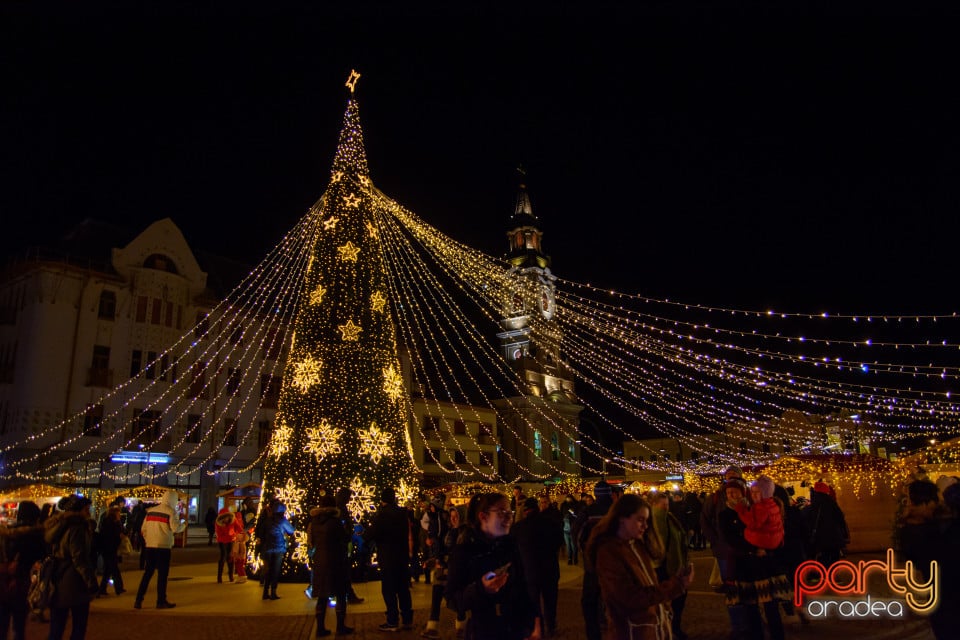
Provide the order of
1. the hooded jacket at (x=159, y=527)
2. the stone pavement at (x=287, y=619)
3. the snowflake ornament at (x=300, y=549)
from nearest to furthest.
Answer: the stone pavement at (x=287, y=619) → the hooded jacket at (x=159, y=527) → the snowflake ornament at (x=300, y=549)

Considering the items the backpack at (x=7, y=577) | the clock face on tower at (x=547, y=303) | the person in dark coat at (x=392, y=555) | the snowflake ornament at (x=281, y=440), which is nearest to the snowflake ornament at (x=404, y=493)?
the snowflake ornament at (x=281, y=440)

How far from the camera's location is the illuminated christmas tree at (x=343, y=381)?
1258 cm

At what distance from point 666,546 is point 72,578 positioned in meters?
5.82

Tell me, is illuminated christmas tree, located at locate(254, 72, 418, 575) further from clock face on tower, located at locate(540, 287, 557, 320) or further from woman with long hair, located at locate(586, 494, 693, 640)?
clock face on tower, located at locate(540, 287, 557, 320)

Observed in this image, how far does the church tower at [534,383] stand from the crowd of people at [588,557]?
150ft

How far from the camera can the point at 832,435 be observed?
176ft

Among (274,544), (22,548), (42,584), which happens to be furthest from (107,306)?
(42,584)

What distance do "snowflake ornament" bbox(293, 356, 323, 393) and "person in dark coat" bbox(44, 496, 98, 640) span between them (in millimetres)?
6743

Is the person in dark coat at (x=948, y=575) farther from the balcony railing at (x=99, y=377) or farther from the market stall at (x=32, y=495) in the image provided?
the balcony railing at (x=99, y=377)

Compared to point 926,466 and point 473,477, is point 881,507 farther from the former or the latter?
point 473,477

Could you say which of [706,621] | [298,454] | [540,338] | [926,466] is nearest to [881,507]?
[926,466]

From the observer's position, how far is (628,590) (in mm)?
3914

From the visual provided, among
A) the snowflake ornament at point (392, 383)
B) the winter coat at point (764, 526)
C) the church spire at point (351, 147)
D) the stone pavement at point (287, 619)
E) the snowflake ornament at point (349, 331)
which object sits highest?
the church spire at point (351, 147)

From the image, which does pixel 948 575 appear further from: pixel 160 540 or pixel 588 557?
pixel 160 540
